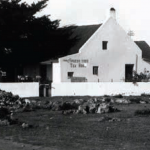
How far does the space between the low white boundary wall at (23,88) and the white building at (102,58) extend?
6.56 metres

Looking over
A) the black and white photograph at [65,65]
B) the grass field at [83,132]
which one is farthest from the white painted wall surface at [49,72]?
the grass field at [83,132]

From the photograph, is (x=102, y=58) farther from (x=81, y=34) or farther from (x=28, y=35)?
(x=28, y=35)

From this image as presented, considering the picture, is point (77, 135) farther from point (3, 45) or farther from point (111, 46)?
point (111, 46)

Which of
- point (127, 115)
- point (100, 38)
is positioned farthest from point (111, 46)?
point (127, 115)

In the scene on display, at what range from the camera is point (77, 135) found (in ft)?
52.0

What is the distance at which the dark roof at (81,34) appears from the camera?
4656cm

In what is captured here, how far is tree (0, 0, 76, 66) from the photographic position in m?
42.4

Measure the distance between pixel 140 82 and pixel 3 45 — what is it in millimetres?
12743

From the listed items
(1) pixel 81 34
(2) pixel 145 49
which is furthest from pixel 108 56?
(2) pixel 145 49

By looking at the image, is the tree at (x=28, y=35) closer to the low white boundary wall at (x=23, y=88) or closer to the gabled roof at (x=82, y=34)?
the gabled roof at (x=82, y=34)

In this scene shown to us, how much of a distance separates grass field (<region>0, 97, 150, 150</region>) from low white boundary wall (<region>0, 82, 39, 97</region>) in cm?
1438

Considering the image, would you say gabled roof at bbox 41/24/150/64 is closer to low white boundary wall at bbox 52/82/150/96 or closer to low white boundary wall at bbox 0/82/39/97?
low white boundary wall at bbox 52/82/150/96

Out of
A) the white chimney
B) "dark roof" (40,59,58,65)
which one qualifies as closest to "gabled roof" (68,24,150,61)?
the white chimney

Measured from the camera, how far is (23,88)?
37312 mm
